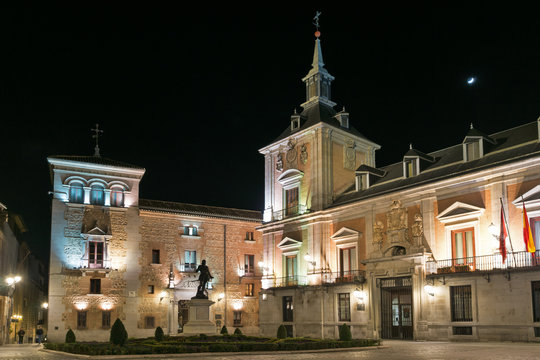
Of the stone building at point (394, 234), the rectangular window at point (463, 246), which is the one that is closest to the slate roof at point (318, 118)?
the stone building at point (394, 234)

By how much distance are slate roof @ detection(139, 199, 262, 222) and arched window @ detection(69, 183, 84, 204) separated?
486 centimetres

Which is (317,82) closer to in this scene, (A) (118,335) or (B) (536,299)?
(B) (536,299)

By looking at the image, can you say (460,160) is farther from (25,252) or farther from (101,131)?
(25,252)

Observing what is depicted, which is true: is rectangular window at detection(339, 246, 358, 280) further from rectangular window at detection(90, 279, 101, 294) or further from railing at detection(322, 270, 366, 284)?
rectangular window at detection(90, 279, 101, 294)

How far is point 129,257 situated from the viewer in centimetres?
4500

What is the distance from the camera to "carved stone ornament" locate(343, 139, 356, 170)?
4122cm

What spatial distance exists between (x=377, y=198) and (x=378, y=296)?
19.3 ft

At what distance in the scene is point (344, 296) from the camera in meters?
35.8

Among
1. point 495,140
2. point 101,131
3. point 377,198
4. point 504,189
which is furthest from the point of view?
point 101,131

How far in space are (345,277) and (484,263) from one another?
10.1m

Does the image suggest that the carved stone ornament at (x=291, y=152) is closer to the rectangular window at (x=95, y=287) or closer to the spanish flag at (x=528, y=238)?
the rectangular window at (x=95, y=287)

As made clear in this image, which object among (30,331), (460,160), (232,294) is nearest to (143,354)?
(460,160)

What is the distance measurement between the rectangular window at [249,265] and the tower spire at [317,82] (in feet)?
49.7

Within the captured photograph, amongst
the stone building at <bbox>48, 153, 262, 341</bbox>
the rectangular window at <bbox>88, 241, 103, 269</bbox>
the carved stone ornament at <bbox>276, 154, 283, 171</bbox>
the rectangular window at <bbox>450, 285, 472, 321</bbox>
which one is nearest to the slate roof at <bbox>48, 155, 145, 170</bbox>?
the stone building at <bbox>48, 153, 262, 341</bbox>
